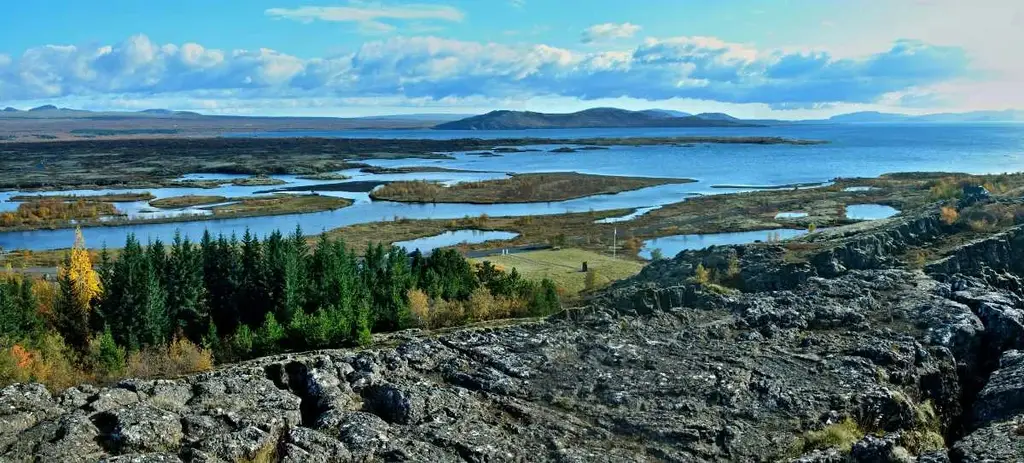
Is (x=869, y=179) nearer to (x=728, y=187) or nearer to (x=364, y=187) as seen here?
(x=728, y=187)

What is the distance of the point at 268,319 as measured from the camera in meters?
33.2

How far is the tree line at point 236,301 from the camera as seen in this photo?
33750mm

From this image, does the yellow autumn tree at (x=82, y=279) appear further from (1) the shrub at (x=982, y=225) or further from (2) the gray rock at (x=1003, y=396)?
(1) the shrub at (x=982, y=225)

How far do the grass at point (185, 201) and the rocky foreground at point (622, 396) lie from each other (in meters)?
85.4

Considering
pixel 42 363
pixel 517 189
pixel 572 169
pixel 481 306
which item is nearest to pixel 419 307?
pixel 481 306

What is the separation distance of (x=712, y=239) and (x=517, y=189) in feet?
161

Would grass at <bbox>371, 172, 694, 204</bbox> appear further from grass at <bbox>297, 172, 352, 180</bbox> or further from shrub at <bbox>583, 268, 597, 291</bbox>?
shrub at <bbox>583, 268, 597, 291</bbox>

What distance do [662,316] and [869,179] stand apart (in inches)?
4159

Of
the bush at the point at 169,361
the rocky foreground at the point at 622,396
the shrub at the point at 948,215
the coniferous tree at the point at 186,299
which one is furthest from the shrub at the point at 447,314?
the shrub at the point at 948,215

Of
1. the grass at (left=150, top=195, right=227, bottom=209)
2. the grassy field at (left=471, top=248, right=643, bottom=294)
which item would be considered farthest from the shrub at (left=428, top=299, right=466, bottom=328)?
the grass at (left=150, top=195, right=227, bottom=209)

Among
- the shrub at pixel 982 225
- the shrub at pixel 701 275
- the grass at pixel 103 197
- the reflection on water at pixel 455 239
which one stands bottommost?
the reflection on water at pixel 455 239

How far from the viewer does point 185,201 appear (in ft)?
357

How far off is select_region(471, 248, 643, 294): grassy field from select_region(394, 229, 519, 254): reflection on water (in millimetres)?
11158

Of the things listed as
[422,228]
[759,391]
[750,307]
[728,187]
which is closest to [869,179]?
[728,187]
